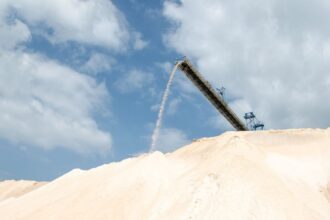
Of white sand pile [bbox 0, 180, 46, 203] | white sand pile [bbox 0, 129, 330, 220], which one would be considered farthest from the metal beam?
white sand pile [bbox 0, 180, 46, 203]

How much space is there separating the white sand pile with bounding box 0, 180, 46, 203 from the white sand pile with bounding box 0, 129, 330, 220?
638 inches

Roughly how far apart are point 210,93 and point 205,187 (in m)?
17.4

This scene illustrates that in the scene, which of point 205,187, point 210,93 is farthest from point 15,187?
point 205,187

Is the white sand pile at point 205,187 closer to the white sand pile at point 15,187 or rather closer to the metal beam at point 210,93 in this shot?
the metal beam at point 210,93

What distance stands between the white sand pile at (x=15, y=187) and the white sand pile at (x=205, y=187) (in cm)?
1620

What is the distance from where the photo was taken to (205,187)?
17.3m

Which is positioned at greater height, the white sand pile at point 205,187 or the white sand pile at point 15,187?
the white sand pile at point 15,187

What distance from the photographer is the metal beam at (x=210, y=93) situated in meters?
31.5

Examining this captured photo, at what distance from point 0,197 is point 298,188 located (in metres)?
28.6

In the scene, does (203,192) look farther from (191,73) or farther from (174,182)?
(191,73)

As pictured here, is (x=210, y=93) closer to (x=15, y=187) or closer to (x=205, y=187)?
(x=205, y=187)

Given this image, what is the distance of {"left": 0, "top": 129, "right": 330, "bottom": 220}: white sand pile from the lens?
16.2 m

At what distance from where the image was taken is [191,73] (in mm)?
32094

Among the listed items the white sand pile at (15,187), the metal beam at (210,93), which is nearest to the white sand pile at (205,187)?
the metal beam at (210,93)
